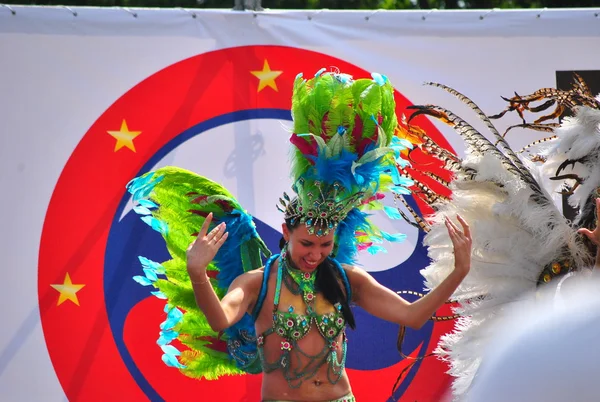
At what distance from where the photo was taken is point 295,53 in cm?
395

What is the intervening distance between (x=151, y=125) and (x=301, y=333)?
152 cm

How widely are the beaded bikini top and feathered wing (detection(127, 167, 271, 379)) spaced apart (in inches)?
11.1

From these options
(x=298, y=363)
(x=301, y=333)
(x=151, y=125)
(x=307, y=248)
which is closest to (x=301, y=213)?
(x=307, y=248)

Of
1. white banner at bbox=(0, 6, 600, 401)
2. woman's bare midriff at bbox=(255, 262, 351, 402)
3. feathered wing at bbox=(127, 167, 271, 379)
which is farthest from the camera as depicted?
white banner at bbox=(0, 6, 600, 401)

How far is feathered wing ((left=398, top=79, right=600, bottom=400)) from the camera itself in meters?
2.93

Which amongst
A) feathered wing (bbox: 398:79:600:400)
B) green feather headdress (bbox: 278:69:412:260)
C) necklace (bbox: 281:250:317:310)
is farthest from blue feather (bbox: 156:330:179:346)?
feathered wing (bbox: 398:79:600:400)

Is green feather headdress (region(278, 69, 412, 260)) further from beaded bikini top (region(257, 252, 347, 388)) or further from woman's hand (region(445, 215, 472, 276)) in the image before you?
woman's hand (region(445, 215, 472, 276))

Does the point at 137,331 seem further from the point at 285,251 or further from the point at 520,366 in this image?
the point at 520,366

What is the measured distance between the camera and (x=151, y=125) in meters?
3.88

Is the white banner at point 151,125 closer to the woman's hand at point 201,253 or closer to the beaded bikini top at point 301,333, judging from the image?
the beaded bikini top at point 301,333

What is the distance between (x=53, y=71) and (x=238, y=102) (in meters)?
0.89

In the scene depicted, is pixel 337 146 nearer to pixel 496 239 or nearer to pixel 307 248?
pixel 307 248

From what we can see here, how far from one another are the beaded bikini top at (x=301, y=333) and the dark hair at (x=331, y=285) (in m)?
0.02

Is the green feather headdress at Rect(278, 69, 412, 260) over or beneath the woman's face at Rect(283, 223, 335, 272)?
over
